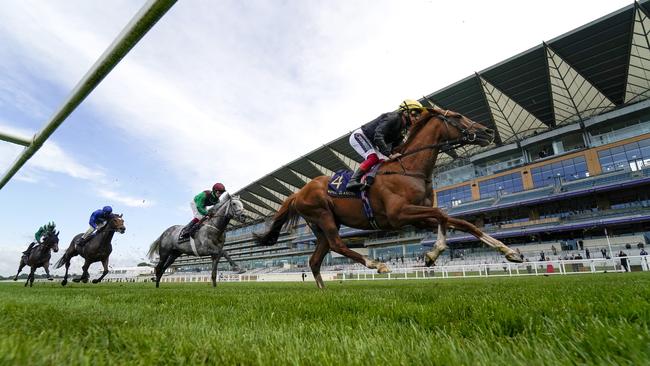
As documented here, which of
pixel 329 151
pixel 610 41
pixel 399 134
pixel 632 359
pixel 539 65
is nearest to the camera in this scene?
pixel 632 359

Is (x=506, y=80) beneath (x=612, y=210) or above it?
above

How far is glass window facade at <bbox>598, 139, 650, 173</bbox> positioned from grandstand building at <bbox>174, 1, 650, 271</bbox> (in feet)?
0.32

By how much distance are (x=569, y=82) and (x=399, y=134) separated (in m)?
44.0

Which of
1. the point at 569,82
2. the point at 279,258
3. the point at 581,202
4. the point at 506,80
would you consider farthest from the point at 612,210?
the point at 279,258

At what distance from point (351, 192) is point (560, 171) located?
156ft

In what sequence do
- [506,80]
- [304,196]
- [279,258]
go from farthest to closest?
[279,258], [506,80], [304,196]

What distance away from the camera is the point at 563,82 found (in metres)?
40.4

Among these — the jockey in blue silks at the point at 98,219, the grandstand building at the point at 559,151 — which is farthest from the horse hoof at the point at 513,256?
the grandstand building at the point at 559,151

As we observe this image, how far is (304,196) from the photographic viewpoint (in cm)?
785

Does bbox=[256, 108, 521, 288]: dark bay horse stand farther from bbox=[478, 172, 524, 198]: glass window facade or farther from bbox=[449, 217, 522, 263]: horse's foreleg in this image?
bbox=[478, 172, 524, 198]: glass window facade

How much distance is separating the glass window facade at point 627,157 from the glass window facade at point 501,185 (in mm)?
9331

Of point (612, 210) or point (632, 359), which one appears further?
point (612, 210)

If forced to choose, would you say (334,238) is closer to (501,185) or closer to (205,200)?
(205,200)

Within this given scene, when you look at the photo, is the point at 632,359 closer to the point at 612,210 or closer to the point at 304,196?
the point at 304,196
